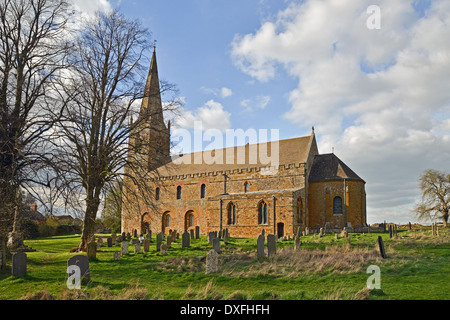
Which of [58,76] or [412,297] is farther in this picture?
[58,76]

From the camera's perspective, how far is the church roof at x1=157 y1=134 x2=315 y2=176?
101ft

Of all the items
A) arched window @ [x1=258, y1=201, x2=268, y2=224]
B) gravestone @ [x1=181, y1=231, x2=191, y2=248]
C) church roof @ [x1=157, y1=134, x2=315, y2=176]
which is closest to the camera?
gravestone @ [x1=181, y1=231, x2=191, y2=248]

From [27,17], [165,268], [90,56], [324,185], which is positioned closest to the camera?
[165,268]

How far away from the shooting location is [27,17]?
14383mm

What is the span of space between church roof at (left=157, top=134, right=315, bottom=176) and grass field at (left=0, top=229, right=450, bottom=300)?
15.7m

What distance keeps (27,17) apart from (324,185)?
77.3 ft

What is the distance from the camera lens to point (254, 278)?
396 inches

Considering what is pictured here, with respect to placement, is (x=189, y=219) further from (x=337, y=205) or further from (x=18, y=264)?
(x=18, y=264)

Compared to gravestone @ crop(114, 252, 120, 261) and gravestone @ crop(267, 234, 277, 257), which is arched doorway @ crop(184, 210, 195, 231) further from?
→ gravestone @ crop(267, 234, 277, 257)

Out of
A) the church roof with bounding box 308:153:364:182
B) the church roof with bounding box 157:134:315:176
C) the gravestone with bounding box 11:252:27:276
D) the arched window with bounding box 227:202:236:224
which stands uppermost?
the church roof with bounding box 157:134:315:176

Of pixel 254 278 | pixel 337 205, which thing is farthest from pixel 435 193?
pixel 254 278

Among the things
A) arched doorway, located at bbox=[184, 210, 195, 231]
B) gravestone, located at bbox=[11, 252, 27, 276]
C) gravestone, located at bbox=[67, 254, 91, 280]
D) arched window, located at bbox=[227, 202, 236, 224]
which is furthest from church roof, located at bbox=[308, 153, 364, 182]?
gravestone, located at bbox=[11, 252, 27, 276]
